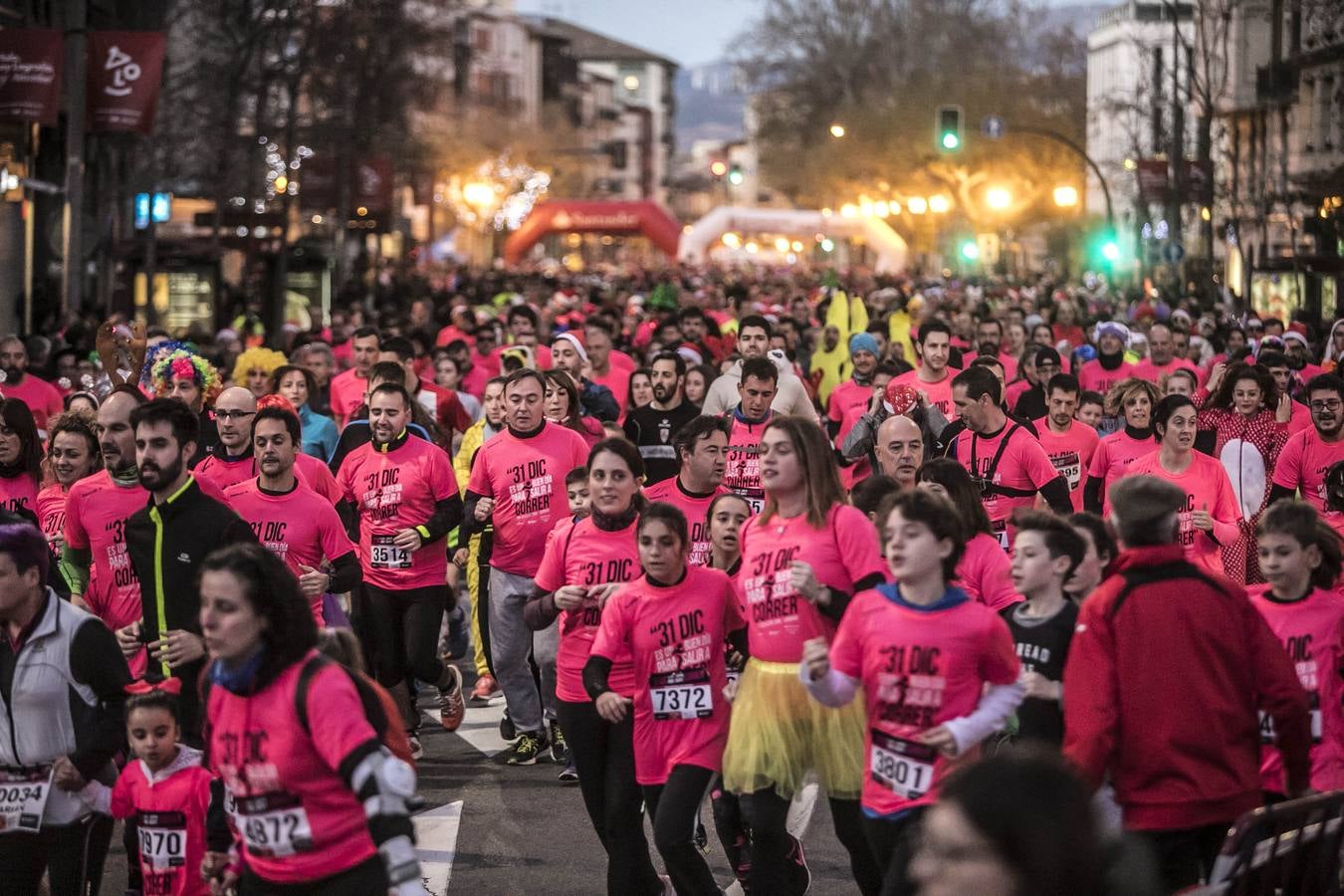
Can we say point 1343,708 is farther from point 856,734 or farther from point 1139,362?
point 1139,362

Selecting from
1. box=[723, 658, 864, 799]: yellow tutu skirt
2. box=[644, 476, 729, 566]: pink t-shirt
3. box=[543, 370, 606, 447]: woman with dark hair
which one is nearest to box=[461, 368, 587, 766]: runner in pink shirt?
box=[543, 370, 606, 447]: woman with dark hair

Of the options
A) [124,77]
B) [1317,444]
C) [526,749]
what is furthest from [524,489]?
[124,77]

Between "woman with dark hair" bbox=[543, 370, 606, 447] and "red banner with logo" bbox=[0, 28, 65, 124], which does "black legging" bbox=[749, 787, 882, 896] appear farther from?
"red banner with logo" bbox=[0, 28, 65, 124]

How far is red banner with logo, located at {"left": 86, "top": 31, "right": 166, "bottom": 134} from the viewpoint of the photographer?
25578 mm

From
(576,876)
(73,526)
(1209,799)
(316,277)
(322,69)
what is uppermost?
(322,69)

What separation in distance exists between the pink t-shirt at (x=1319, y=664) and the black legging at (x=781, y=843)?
131 cm

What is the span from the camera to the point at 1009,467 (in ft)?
35.2

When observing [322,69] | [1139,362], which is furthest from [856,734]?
[322,69]

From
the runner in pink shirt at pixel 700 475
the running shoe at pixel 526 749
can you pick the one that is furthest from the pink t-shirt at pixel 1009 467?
the running shoe at pixel 526 749

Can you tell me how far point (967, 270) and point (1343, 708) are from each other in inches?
2705

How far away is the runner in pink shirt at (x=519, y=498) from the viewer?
1073cm

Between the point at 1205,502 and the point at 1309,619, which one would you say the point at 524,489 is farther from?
the point at 1309,619

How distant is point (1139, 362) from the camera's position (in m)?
18.0

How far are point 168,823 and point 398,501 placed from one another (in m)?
3.96
